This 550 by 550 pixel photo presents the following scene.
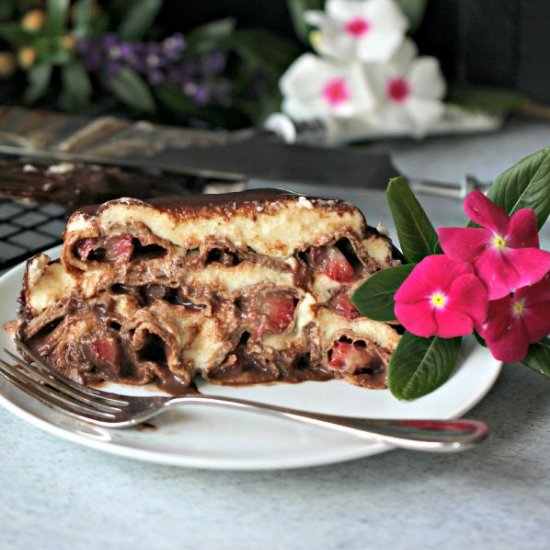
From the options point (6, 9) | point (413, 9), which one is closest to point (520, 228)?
point (413, 9)

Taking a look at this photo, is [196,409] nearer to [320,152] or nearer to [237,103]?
[320,152]

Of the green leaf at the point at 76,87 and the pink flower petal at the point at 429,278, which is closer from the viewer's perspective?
the pink flower petal at the point at 429,278

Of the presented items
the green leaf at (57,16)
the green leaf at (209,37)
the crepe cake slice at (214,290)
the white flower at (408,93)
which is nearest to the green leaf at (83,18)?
the green leaf at (57,16)

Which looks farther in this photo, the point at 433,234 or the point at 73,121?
the point at 73,121

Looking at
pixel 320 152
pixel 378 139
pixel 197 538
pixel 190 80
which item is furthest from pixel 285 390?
pixel 190 80

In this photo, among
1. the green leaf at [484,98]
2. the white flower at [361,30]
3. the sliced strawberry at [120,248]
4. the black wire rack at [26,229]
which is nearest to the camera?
the sliced strawberry at [120,248]

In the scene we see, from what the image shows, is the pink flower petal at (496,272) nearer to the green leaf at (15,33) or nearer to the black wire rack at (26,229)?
the black wire rack at (26,229)
